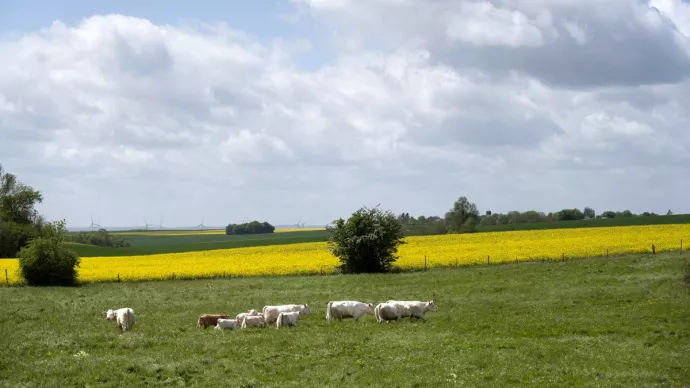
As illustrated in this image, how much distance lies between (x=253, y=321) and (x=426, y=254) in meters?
37.9

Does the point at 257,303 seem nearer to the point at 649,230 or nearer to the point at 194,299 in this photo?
the point at 194,299

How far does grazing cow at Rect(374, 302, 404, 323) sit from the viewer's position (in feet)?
98.8

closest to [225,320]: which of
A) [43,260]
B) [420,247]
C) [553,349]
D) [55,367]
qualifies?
[55,367]

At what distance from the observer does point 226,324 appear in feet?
95.0

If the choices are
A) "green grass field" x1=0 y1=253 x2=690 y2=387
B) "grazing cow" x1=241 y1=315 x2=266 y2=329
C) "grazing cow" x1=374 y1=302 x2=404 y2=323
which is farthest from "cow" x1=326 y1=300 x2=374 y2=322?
"grazing cow" x1=241 y1=315 x2=266 y2=329

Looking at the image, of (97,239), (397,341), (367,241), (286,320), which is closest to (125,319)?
(286,320)

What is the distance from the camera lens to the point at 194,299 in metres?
41.7

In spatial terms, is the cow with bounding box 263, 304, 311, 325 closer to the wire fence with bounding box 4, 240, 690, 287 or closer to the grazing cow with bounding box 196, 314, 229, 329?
the grazing cow with bounding box 196, 314, 229, 329

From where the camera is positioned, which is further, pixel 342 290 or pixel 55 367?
pixel 342 290

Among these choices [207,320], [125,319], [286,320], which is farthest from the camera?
[207,320]

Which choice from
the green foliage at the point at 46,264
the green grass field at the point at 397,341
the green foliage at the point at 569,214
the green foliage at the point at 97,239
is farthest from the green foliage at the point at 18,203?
the green foliage at the point at 569,214

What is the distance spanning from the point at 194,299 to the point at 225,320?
13.3 metres

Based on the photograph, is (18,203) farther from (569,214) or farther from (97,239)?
(569,214)

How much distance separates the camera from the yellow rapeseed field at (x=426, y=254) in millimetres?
57469
